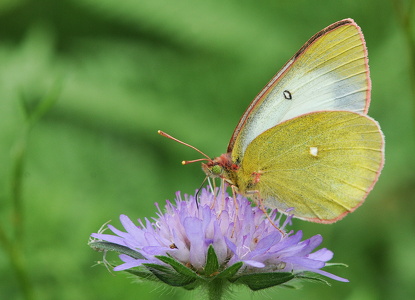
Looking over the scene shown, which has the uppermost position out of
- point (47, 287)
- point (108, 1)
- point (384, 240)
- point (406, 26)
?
point (108, 1)

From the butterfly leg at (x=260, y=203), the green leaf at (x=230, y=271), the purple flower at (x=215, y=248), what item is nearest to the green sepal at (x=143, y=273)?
the purple flower at (x=215, y=248)

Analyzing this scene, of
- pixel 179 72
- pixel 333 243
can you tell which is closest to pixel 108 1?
pixel 179 72

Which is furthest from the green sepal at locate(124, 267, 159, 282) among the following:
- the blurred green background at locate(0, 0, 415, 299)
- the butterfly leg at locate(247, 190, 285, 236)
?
the blurred green background at locate(0, 0, 415, 299)

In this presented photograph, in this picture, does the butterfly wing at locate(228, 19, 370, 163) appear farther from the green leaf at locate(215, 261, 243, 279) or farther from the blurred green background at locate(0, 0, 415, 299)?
the blurred green background at locate(0, 0, 415, 299)

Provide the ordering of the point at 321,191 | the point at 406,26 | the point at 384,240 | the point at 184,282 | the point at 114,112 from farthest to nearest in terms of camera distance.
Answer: the point at 114,112, the point at 384,240, the point at 406,26, the point at 321,191, the point at 184,282

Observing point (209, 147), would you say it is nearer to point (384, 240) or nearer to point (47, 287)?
point (384, 240)

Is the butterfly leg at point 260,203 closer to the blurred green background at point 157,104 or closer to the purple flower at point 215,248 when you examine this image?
the purple flower at point 215,248
